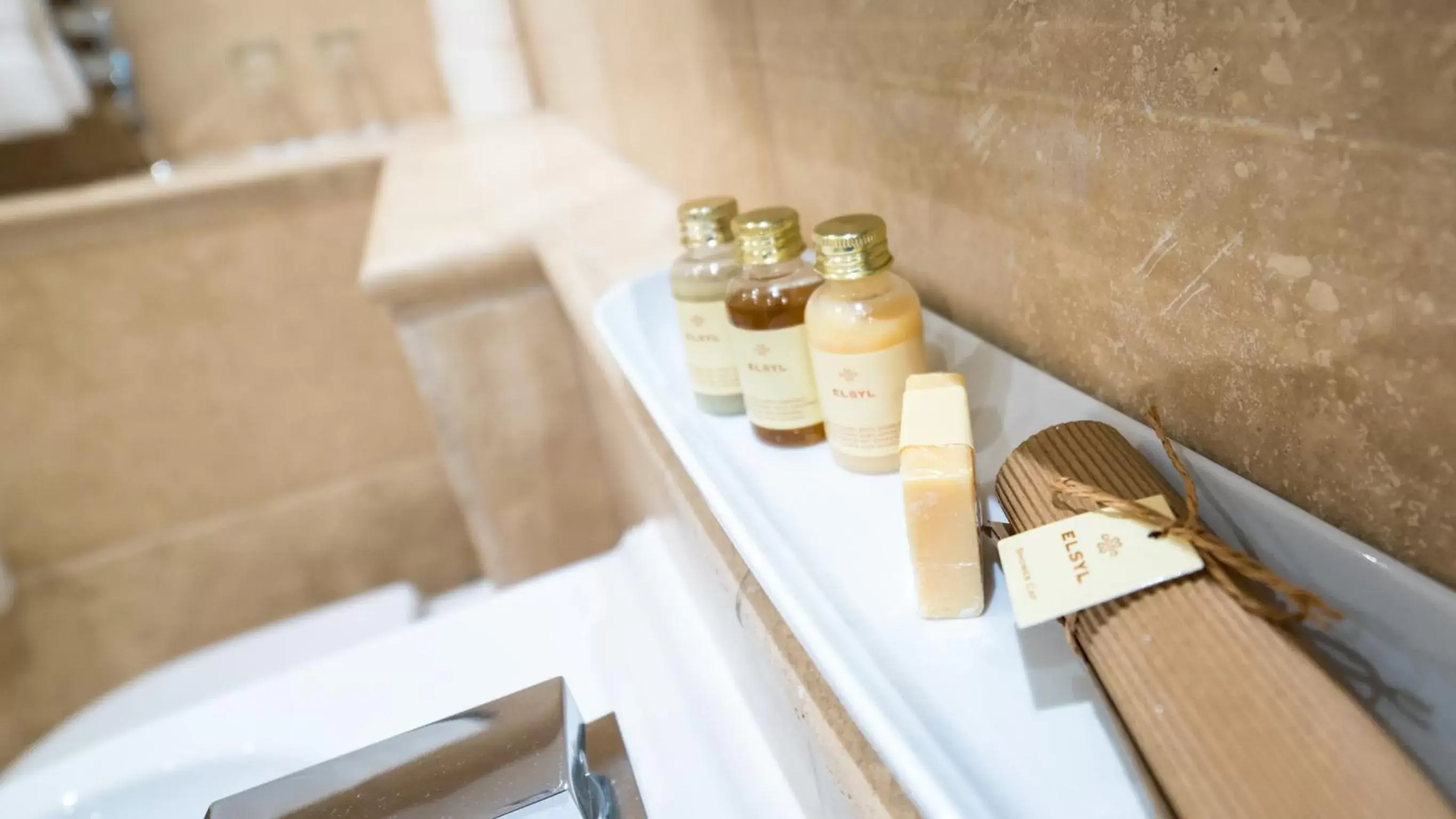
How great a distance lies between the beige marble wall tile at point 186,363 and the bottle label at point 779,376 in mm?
1231

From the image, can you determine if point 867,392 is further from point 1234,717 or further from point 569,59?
point 569,59

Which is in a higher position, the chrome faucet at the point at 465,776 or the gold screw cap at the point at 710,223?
the gold screw cap at the point at 710,223

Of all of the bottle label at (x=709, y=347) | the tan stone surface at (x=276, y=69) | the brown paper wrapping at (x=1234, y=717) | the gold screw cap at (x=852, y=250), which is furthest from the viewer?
the tan stone surface at (x=276, y=69)

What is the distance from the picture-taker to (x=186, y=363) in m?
1.42

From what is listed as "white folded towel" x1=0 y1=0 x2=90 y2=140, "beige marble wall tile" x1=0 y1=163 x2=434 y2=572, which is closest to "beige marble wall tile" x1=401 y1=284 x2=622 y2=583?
"beige marble wall tile" x1=0 y1=163 x2=434 y2=572

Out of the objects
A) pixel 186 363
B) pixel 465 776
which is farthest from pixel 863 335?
pixel 186 363

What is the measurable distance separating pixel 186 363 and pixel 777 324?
4.43 feet

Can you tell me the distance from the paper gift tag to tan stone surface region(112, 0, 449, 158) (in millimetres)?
1731

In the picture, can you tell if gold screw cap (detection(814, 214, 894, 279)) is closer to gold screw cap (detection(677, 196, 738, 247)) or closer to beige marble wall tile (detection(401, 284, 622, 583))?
gold screw cap (detection(677, 196, 738, 247))

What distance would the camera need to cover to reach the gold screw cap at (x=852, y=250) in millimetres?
351

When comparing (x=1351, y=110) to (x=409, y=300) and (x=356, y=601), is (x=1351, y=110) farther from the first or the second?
(x=356, y=601)

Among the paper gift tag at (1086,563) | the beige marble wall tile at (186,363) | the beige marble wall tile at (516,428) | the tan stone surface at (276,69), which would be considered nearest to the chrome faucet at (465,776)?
the paper gift tag at (1086,563)

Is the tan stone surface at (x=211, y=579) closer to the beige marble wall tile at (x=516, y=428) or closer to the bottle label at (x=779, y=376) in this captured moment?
the beige marble wall tile at (x=516, y=428)

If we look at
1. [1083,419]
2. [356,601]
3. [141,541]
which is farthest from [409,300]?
[141,541]
